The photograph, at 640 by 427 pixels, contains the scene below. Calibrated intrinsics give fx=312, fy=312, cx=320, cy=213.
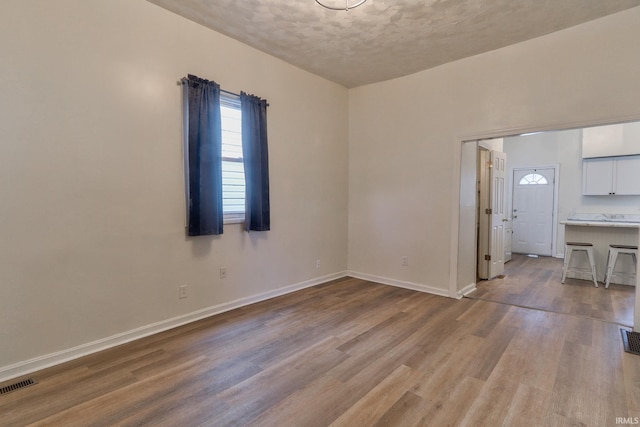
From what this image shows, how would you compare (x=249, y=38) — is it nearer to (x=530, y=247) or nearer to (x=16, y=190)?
(x=16, y=190)

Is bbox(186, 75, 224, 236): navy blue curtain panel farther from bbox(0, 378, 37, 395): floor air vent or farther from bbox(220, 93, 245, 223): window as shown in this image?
bbox(0, 378, 37, 395): floor air vent

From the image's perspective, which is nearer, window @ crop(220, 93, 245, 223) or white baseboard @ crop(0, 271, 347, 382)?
white baseboard @ crop(0, 271, 347, 382)

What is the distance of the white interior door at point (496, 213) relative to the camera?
4914 mm

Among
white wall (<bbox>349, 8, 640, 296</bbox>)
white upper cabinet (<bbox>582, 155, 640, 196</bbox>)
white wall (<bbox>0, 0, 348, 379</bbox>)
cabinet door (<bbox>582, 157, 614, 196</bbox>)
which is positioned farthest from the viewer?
cabinet door (<bbox>582, 157, 614, 196</bbox>)

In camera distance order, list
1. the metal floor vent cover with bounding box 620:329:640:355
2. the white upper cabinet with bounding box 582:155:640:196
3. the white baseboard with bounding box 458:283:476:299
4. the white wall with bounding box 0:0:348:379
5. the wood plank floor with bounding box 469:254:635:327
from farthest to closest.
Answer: the white upper cabinet with bounding box 582:155:640:196 < the white baseboard with bounding box 458:283:476:299 < the wood plank floor with bounding box 469:254:635:327 < the metal floor vent cover with bounding box 620:329:640:355 < the white wall with bounding box 0:0:348:379

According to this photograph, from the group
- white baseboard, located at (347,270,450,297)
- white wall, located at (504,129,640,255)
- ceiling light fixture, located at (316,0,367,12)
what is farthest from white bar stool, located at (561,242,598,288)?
ceiling light fixture, located at (316,0,367,12)

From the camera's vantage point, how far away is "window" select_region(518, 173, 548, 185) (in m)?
7.02

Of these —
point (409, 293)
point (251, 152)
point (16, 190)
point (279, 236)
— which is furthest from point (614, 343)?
point (16, 190)

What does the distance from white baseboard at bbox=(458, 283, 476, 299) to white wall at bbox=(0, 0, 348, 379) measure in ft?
8.63

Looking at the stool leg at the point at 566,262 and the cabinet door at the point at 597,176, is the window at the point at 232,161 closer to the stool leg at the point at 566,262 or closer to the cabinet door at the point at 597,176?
the stool leg at the point at 566,262

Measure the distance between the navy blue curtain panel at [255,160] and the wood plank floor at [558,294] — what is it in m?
2.94

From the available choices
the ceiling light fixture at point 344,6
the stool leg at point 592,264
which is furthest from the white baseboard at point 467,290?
the ceiling light fixture at point 344,6

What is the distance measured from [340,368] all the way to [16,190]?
2.64 m

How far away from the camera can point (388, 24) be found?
9.98 ft
